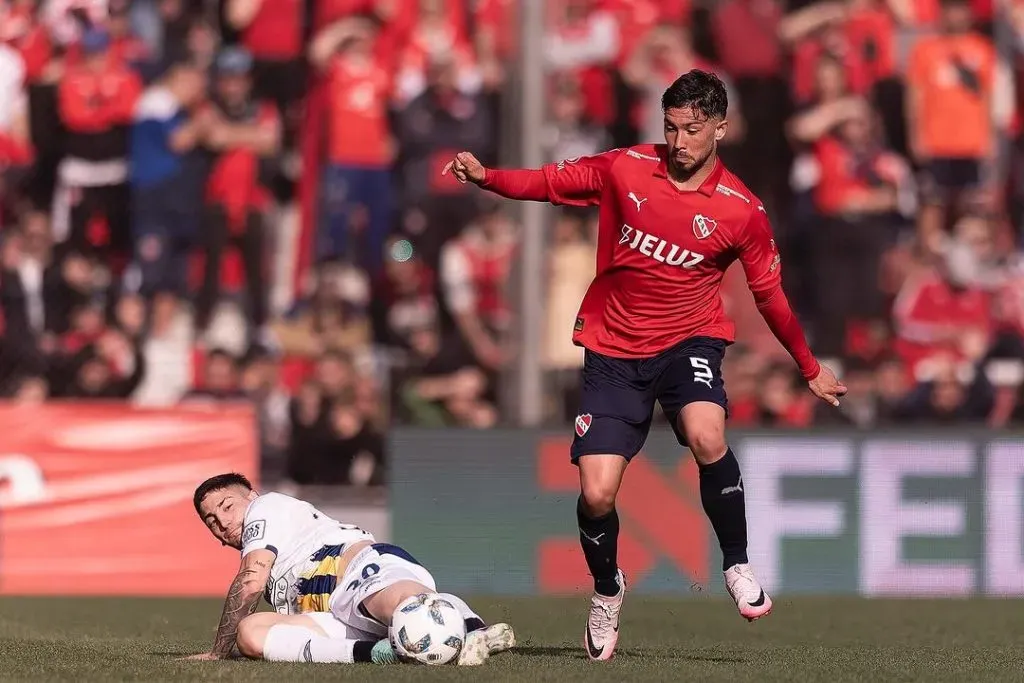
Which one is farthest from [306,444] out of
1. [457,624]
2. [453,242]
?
[457,624]

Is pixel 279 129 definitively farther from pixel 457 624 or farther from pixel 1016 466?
pixel 457 624

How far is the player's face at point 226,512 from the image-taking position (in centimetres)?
793

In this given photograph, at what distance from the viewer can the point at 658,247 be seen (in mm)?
7977

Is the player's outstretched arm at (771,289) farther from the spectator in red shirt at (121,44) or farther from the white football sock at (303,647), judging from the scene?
the spectator in red shirt at (121,44)

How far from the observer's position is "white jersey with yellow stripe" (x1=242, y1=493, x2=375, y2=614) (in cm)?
774

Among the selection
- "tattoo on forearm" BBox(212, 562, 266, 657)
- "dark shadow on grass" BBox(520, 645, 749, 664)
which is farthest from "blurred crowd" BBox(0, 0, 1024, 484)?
"tattoo on forearm" BBox(212, 562, 266, 657)

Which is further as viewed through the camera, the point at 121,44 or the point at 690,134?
the point at 121,44

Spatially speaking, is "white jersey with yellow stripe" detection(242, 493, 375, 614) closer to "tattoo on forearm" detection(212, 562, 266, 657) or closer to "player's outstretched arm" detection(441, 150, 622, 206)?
"tattoo on forearm" detection(212, 562, 266, 657)

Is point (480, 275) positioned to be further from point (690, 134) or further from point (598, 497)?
point (690, 134)

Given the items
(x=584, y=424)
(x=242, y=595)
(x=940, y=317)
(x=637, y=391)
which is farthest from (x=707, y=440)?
(x=940, y=317)

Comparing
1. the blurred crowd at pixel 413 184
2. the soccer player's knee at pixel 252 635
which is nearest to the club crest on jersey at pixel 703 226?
the soccer player's knee at pixel 252 635

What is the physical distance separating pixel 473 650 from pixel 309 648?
2.28 ft

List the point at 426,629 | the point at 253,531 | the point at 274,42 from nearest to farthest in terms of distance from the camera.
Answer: the point at 426,629 → the point at 253,531 → the point at 274,42

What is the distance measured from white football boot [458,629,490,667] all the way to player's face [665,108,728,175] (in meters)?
2.05
